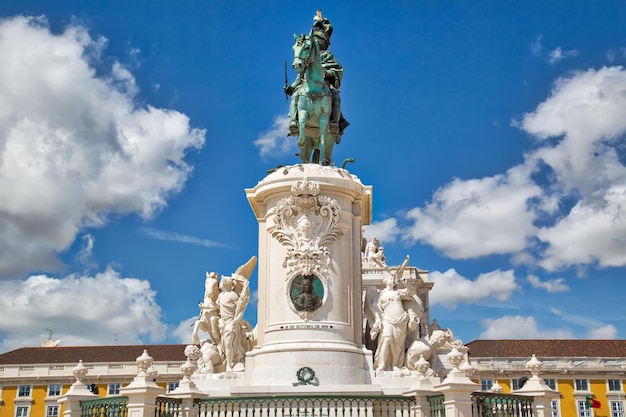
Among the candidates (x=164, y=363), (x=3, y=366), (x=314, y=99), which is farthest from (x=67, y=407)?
(x=3, y=366)

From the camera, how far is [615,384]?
57.5 metres

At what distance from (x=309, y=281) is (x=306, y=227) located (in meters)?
1.20

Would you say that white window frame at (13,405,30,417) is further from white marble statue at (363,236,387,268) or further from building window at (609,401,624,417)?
building window at (609,401,624,417)

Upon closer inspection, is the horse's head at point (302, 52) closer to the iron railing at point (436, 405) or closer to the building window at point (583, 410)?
the iron railing at point (436, 405)

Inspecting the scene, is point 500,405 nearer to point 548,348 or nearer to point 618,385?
point 618,385

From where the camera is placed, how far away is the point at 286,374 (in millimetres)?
16641

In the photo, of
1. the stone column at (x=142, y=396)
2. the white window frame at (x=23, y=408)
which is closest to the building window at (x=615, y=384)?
the white window frame at (x=23, y=408)

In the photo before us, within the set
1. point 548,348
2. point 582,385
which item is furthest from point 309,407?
point 548,348

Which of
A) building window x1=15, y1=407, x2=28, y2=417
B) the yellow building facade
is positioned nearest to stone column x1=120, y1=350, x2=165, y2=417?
the yellow building facade

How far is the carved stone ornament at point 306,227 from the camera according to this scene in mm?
17562

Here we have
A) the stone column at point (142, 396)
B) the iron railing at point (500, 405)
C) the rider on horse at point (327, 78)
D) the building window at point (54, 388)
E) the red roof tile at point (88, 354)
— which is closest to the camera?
the stone column at point (142, 396)

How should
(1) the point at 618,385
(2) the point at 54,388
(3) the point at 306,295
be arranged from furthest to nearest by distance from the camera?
(1) the point at 618,385 → (2) the point at 54,388 → (3) the point at 306,295

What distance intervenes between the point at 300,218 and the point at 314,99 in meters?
3.35

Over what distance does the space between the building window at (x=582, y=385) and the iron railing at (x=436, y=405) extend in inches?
1841
